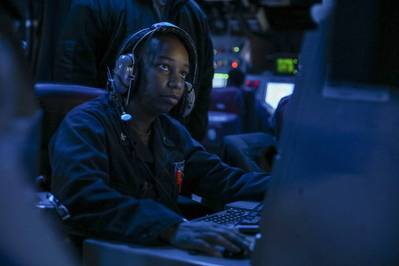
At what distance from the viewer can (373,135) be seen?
3.56ft

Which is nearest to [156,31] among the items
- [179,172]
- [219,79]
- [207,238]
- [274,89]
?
[179,172]

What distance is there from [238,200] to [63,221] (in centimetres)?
61

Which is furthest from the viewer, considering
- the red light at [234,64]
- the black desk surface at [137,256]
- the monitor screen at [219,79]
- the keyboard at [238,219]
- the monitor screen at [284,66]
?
the red light at [234,64]

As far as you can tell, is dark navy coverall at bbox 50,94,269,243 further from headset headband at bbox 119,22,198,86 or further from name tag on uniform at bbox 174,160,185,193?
headset headband at bbox 119,22,198,86

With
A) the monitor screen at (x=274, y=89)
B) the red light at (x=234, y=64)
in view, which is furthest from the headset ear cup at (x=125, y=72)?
the red light at (x=234, y=64)

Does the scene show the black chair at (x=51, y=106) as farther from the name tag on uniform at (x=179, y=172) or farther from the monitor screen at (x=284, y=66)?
the monitor screen at (x=284, y=66)

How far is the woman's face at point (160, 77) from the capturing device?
5.68 feet

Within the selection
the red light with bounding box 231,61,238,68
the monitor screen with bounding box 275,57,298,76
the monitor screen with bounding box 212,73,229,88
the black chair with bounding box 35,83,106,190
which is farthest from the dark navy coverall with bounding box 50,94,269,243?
the red light with bounding box 231,61,238,68

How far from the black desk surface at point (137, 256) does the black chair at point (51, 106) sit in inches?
24.9

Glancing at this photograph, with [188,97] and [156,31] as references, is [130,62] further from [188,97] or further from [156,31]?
[188,97]

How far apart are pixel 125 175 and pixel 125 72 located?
288 millimetres

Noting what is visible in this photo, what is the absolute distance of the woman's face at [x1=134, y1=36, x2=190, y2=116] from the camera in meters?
1.73

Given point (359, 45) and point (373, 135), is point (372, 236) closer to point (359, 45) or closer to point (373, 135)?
point (373, 135)

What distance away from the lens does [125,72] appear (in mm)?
1713
